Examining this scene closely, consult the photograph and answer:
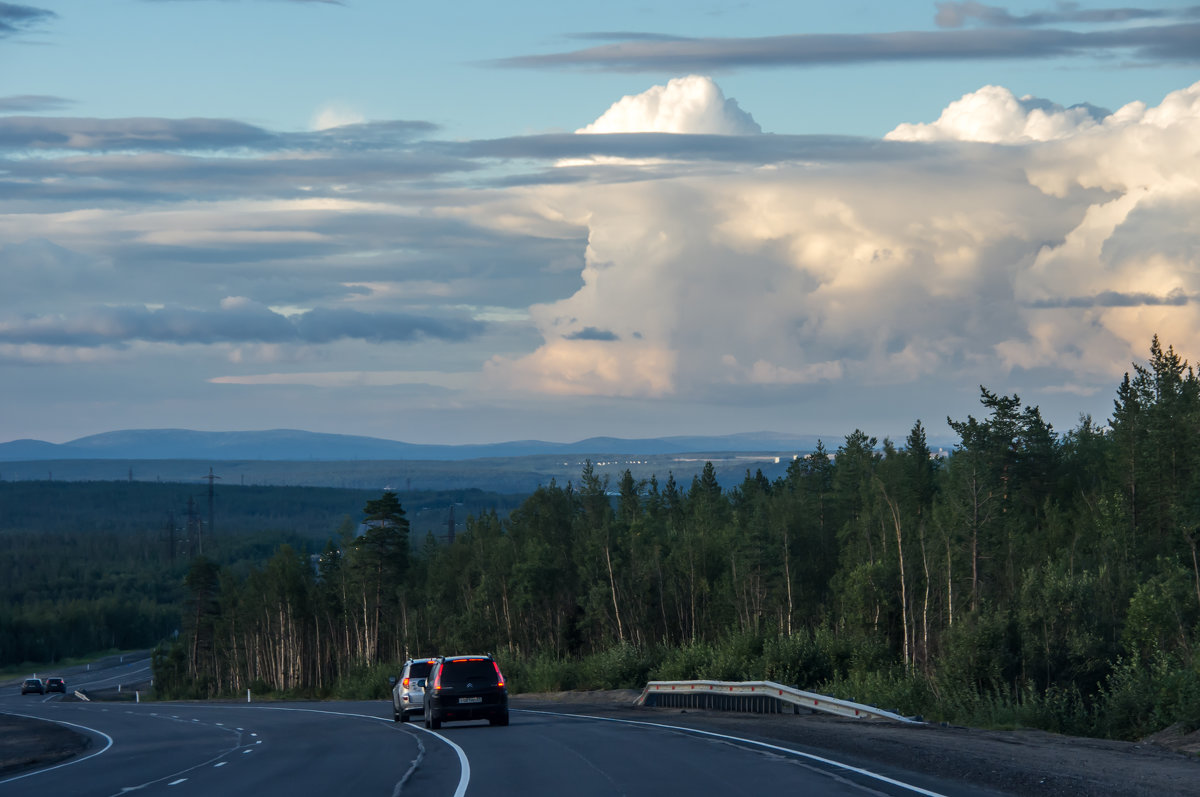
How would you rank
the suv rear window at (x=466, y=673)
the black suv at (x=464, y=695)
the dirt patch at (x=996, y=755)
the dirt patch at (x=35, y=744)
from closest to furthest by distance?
the dirt patch at (x=996, y=755)
the dirt patch at (x=35, y=744)
the black suv at (x=464, y=695)
the suv rear window at (x=466, y=673)

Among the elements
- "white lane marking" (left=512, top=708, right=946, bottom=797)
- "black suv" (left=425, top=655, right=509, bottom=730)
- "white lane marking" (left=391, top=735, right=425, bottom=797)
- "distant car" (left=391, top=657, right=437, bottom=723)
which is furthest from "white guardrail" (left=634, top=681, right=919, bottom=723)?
"white lane marking" (left=391, top=735, right=425, bottom=797)

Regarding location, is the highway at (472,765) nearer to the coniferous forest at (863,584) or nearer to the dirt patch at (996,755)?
the dirt patch at (996,755)

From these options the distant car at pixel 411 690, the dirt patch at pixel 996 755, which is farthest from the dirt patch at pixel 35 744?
the dirt patch at pixel 996 755

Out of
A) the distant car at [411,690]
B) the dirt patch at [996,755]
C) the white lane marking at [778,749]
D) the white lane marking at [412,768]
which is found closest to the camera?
the dirt patch at [996,755]

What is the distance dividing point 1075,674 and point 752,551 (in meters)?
50.8

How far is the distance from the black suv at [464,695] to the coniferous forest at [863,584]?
9.17 m

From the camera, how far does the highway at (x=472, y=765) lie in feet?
55.2

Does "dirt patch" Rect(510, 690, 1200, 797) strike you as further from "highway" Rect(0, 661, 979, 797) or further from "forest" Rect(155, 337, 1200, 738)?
"forest" Rect(155, 337, 1200, 738)

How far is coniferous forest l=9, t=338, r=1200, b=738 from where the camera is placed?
32.9m

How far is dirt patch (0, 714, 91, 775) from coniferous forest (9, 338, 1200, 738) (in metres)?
19.0

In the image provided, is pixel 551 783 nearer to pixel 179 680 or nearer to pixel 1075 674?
pixel 1075 674

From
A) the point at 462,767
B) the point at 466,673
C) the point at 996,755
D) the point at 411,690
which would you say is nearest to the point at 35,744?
the point at 411,690

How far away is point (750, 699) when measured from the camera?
32.6 meters

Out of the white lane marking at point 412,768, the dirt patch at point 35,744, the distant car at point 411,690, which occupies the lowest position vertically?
the dirt patch at point 35,744
